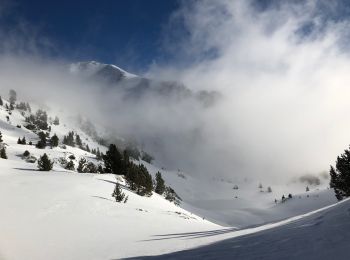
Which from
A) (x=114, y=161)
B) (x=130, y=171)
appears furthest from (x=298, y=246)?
(x=114, y=161)

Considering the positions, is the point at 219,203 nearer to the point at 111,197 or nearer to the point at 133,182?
the point at 133,182

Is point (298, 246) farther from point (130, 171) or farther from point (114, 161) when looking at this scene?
point (114, 161)

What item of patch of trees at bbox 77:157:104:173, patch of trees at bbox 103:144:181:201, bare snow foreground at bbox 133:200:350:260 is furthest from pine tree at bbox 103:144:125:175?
bare snow foreground at bbox 133:200:350:260

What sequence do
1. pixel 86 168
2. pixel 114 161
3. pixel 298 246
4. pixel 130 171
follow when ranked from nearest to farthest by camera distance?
pixel 298 246 < pixel 130 171 < pixel 114 161 < pixel 86 168

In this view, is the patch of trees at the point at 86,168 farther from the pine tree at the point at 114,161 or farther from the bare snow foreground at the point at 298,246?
the bare snow foreground at the point at 298,246

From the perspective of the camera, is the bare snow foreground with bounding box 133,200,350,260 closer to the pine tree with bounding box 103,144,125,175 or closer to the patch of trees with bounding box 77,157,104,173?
the pine tree with bounding box 103,144,125,175

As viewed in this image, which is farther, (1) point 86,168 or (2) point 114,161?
(1) point 86,168

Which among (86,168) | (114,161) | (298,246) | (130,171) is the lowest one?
(298,246)

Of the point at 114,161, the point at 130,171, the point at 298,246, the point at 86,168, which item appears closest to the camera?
the point at 298,246

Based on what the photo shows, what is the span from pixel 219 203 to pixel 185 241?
16879 cm

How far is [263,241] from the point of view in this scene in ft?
44.4

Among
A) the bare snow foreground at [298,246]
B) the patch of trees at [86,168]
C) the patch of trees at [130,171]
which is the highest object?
the patch of trees at [86,168]

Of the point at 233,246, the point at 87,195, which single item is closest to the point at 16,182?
the point at 87,195

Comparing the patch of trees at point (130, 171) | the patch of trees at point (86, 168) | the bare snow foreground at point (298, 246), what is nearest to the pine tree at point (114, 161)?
the patch of trees at point (130, 171)
